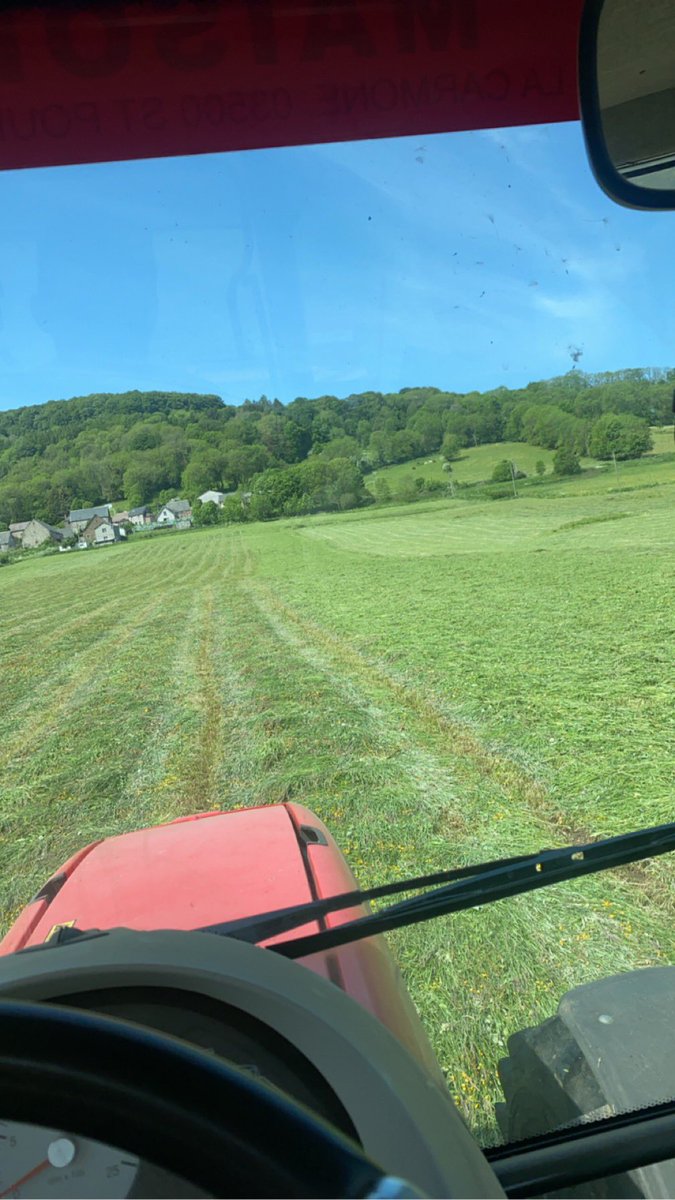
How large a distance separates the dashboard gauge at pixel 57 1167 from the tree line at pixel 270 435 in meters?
1.18

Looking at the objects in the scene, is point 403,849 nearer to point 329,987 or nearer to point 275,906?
point 275,906

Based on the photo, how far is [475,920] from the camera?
1585mm

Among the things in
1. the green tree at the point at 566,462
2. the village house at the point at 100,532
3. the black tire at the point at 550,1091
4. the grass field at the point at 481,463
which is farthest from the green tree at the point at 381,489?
the black tire at the point at 550,1091

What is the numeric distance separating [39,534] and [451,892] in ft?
3.67

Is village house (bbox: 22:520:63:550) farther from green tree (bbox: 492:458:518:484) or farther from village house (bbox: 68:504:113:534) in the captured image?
green tree (bbox: 492:458:518:484)

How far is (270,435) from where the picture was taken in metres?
1.71

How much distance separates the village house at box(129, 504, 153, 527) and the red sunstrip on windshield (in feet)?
2.21

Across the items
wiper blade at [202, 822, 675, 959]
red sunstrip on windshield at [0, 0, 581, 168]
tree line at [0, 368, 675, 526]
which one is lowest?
wiper blade at [202, 822, 675, 959]

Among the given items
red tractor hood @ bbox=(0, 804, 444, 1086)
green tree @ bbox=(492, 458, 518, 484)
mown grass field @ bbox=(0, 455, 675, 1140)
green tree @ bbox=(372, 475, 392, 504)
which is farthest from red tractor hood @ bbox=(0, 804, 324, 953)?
green tree @ bbox=(492, 458, 518, 484)

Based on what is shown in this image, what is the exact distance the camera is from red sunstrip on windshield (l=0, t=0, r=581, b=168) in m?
1.55

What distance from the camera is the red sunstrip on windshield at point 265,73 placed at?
1.55m

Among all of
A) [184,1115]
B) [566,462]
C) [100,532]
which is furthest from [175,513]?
[184,1115]

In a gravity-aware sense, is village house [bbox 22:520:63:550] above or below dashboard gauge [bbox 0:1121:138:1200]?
above

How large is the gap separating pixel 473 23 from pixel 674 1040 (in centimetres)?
187
